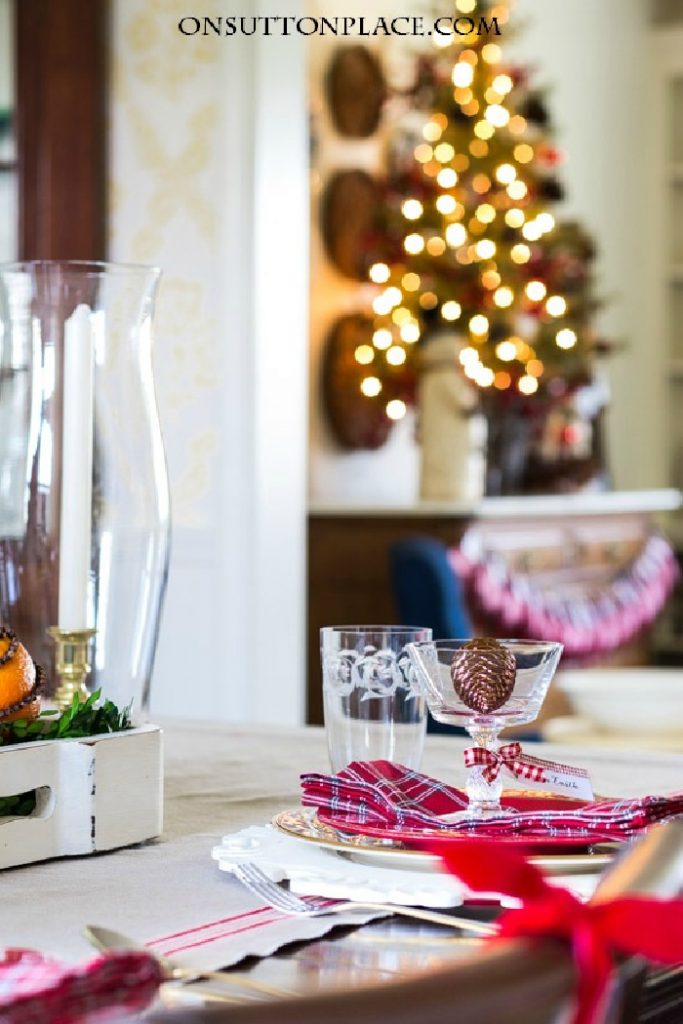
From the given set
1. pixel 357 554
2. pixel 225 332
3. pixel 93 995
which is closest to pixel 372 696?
pixel 93 995

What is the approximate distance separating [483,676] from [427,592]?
89.1 inches

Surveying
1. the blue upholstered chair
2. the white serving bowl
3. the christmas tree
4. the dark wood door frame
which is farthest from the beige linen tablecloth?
the christmas tree

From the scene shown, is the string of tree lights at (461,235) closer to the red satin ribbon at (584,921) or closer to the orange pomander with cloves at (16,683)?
the orange pomander with cloves at (16,683)

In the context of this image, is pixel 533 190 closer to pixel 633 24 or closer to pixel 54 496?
pixel 633 24

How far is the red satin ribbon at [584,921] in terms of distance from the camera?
435 millimetres

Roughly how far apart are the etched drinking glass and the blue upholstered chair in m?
2.09

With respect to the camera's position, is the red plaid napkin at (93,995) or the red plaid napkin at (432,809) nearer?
the red plaid napkin at (93,995)

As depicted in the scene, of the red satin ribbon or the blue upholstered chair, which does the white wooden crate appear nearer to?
the red satin ribbon

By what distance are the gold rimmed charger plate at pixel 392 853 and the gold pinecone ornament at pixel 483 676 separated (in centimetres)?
9

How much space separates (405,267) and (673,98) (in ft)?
8.27

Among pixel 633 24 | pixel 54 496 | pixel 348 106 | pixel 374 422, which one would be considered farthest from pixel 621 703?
pixel 633 24

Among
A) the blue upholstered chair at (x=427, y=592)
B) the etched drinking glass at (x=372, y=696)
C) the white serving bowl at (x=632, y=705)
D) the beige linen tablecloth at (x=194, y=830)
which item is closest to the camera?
the beige linen tablecloth at (x=194, y=830)

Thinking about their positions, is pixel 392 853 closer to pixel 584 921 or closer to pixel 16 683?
pixel 16 683

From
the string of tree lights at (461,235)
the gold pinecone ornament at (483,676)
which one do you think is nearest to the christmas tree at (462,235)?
the string of tree lights at (461,235)
